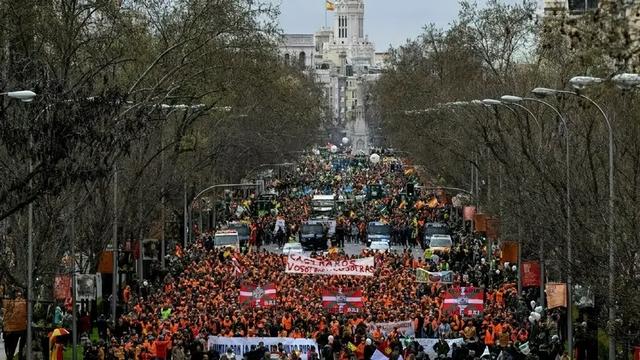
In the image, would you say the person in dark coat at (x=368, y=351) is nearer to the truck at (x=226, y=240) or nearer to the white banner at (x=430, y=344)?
the white banner at (x=430, y=344)

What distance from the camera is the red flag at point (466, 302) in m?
41.4

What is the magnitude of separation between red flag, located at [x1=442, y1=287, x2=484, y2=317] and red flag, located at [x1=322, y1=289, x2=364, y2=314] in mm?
2031

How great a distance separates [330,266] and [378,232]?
89.0 feet

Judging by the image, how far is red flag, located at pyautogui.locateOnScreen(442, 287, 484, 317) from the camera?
136 feet

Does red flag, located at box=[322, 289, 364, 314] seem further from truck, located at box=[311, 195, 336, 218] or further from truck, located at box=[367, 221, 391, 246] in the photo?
truck, located at box=[311, 195, 336, 218]

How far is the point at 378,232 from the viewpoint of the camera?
74.1 meters

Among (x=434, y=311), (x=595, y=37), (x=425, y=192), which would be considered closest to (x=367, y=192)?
(x=425, y=192)

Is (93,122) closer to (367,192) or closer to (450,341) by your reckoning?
(450,341)

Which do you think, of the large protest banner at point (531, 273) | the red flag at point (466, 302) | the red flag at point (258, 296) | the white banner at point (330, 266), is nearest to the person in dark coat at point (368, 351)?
the red flag at point (466, 302)

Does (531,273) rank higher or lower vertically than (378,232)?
higher

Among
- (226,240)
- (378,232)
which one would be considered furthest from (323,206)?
Result: (226,240)

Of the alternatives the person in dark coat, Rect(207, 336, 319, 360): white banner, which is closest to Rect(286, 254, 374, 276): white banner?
Rect(207, 336, 319, 360): white banner

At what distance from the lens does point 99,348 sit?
34906 mm

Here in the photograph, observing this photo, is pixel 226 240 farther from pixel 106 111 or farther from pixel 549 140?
pixel 106 111
